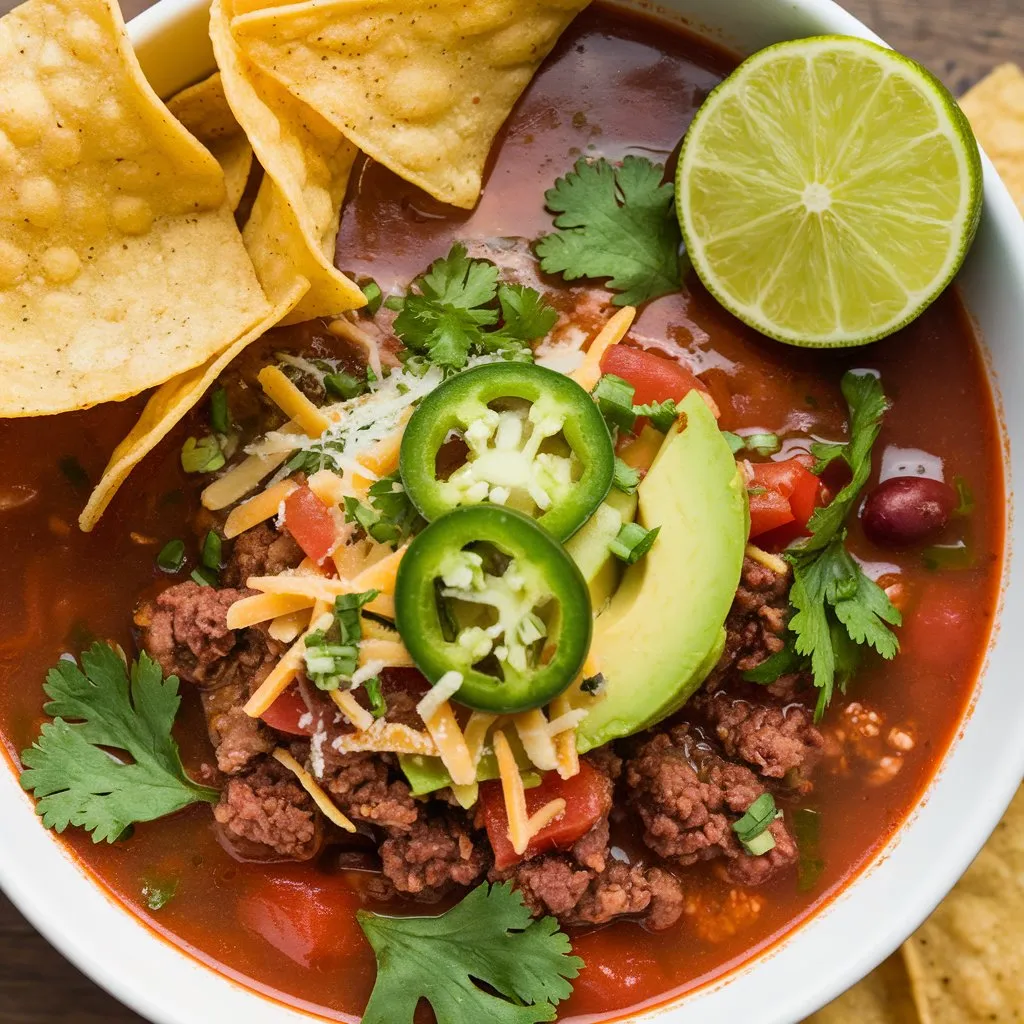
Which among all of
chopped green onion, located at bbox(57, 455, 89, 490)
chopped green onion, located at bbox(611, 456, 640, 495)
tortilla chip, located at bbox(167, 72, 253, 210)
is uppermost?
tortilla chip, located at bbox(167, 72, 253, 210)

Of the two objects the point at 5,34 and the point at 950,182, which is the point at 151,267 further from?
the point at 950,182

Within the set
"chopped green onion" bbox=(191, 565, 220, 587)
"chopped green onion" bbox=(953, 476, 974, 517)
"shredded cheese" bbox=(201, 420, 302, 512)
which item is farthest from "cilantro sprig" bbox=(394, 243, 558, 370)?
"chopped green onion" bbox=(953, 476, 974, 517)

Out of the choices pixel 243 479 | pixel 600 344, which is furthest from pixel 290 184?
pixel 600 344

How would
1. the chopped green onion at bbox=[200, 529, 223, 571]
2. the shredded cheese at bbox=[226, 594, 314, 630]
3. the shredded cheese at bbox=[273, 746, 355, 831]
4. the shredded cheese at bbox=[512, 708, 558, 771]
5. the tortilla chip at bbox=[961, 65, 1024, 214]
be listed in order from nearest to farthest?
1. the shredded cheese at bbox=[512, 708, 558, 771]
2. the shredded cheese at bbox=[226, 594, 314, 630]
3. the shredded cheese at bbox=[273, 746, 355, 831]
4. the chopped green onion at bbox=[200, 529, 223, 571]
5. the tortilla chip at bbox=[961, 65, 1024, 214]

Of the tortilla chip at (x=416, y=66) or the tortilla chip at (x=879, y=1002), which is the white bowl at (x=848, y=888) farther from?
the tortilla chip at (x=879, y=1002)

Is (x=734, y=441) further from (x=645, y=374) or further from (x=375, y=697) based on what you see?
(x=375, y=697)

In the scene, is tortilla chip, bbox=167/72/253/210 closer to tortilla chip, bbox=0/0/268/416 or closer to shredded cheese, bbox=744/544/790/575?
tortilla chip, bbox=0/0/268/416
